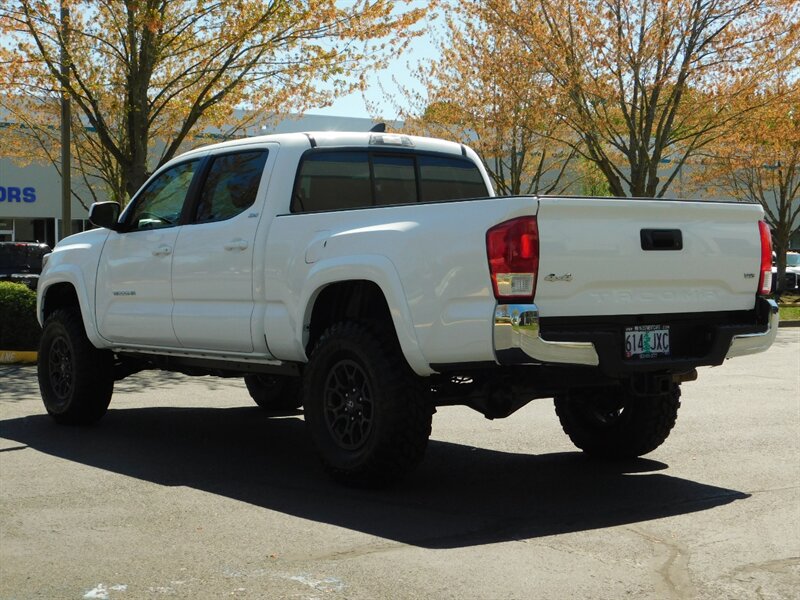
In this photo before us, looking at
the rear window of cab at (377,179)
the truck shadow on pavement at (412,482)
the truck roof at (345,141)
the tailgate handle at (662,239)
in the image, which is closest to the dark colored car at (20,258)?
the truck shadow on pavement at (412,482)

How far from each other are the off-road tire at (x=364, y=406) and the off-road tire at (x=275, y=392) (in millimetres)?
3031

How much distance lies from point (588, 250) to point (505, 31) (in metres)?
17.7

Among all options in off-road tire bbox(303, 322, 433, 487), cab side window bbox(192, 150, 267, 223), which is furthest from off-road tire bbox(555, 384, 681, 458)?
cab side window bbox(192, 150, 267, 223)

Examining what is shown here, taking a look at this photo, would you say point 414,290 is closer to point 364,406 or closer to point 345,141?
point 364,406

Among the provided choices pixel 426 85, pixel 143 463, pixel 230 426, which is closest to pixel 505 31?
pixel 426 85

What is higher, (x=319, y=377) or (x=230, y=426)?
(x=319, y=377)

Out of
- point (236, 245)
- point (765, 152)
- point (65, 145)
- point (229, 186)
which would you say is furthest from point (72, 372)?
point (765, 152)

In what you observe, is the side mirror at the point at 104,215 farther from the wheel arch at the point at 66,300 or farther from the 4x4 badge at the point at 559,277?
the 4x4 badge at the point at 559,277

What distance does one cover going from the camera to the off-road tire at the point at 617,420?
7.54 meters

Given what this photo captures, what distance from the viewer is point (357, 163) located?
796 cm

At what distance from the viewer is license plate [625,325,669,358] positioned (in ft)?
20.8

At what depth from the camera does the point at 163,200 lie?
28.8ft

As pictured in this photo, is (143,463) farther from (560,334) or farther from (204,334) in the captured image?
(560,334)

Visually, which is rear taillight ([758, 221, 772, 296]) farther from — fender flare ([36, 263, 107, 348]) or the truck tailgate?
fender flare ([36, 263, 107, 348])
